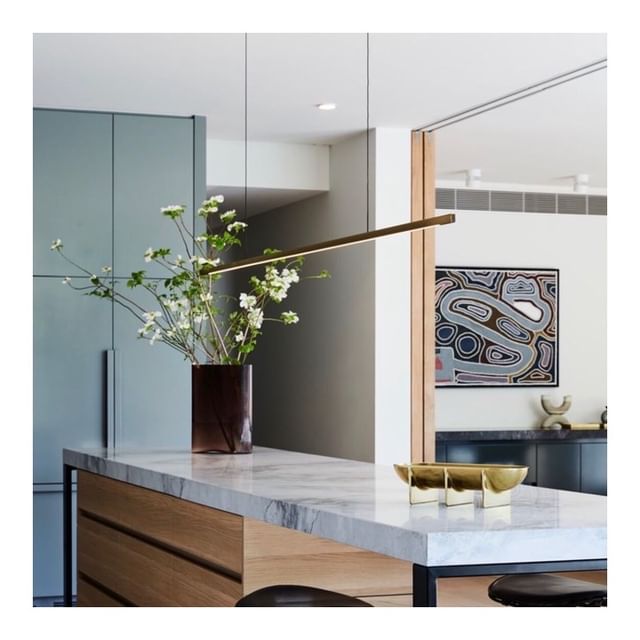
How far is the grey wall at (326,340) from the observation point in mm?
6336

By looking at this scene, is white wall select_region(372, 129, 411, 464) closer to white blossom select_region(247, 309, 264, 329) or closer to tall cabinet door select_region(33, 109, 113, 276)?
tall cabinet door select_region(33, 109, 113, 276)

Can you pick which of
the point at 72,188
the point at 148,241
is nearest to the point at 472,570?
the point at 148,241

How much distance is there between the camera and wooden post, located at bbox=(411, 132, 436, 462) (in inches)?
245

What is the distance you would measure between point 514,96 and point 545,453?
245 centimetres

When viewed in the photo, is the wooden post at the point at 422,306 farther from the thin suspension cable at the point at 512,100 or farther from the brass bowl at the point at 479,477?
the brass bowl at the point at 479,477

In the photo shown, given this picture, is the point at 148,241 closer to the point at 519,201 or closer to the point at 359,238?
the point at 359,238

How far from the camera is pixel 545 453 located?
271 inches

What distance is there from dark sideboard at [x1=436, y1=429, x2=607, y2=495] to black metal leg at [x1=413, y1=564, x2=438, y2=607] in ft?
15.2

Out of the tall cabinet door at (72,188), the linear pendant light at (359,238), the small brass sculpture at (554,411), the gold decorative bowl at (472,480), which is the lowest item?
the small brass sculpture at (554,411)

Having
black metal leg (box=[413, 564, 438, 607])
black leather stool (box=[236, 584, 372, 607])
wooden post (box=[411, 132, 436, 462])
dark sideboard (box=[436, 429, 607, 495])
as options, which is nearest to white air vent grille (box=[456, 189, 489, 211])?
wooden post (box=[411, 132, 436, 462])

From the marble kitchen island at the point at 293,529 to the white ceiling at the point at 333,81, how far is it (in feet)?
5.48

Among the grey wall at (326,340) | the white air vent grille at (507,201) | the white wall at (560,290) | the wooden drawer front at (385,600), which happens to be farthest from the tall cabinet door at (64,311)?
the wooden drawer front at (385,600)
